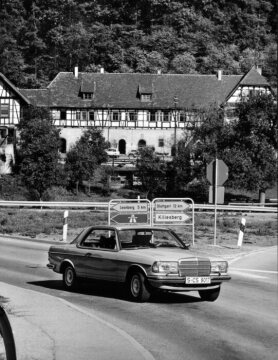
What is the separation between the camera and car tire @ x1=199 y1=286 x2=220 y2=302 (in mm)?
14745

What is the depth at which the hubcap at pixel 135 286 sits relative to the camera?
14215 millimetres

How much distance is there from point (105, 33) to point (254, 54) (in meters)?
24.4

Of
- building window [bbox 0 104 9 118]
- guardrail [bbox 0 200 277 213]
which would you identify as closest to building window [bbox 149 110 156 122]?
building window [bbox 0 104 9 118]

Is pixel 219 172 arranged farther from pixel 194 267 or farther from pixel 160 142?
pixel 160 142

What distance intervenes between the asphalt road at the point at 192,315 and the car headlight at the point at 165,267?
2.04ft

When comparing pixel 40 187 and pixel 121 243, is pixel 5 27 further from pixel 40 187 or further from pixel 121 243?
pixel 121 243

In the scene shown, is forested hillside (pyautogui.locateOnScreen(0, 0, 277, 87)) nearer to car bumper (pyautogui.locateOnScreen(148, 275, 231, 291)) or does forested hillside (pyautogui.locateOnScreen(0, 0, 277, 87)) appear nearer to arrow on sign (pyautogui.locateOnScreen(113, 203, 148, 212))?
arrow on sign (pyautogui.locateOnScreen(113, 203, 148, 212))

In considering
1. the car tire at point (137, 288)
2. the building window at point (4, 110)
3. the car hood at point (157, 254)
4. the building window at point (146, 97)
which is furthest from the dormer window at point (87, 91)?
the car tire at point (137, 288)

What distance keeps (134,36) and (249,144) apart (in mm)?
64555

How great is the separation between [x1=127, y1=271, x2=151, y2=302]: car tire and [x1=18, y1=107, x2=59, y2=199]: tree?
5324 centimetres

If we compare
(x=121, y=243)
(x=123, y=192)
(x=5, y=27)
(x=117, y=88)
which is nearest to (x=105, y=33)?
(x=5, y=27)

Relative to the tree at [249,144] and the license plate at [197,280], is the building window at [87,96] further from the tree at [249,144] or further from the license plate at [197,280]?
the license plate at [197,280]

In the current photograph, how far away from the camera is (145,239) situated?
15.3m

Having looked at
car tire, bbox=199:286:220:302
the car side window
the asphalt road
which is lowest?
the asphalt road
